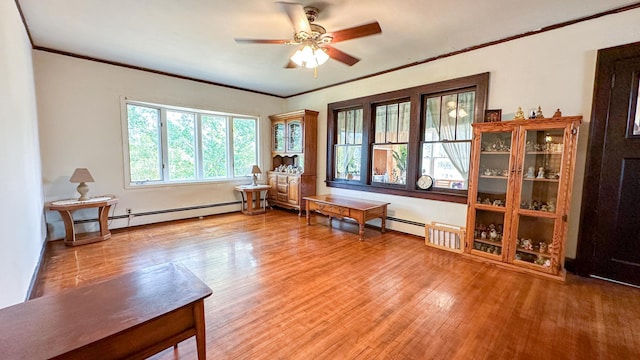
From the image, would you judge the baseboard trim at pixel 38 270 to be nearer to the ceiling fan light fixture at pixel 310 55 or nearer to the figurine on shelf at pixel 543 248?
the ceiling fan light fixture at pixel 310 55

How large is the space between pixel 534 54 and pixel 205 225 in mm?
5413

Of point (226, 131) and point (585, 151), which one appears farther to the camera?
point (226, 131)

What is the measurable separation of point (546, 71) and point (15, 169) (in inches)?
211

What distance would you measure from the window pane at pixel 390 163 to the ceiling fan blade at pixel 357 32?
241 cm

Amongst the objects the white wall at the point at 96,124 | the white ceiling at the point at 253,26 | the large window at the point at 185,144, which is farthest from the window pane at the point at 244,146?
the white ceiling at the point at 253,26

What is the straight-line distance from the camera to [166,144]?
16.2 feet

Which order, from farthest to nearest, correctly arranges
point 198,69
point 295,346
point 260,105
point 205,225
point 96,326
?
point 260,105 < point 205,225 < point 198,69 < point 295,346 < point 96,326

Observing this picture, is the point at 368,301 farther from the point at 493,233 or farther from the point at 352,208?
the point at 493,233

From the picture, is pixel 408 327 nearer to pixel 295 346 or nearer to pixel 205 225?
pixel 295 346

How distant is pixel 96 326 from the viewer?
→ 1117 mm

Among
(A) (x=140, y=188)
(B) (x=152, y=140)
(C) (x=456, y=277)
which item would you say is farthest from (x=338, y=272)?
(B) (x=152, y=140)

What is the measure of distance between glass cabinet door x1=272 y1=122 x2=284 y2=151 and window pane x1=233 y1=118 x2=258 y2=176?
0.44 metres

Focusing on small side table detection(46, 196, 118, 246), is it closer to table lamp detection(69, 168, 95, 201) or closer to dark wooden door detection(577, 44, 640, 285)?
table lamp detection(69, 168, 95, 201)

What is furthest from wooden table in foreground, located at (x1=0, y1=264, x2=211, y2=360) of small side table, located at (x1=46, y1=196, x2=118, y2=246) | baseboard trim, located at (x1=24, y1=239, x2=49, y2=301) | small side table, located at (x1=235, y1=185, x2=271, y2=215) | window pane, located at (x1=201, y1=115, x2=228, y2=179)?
window pane, located at (x1=201, y1=115, x2=228, y2=179)
